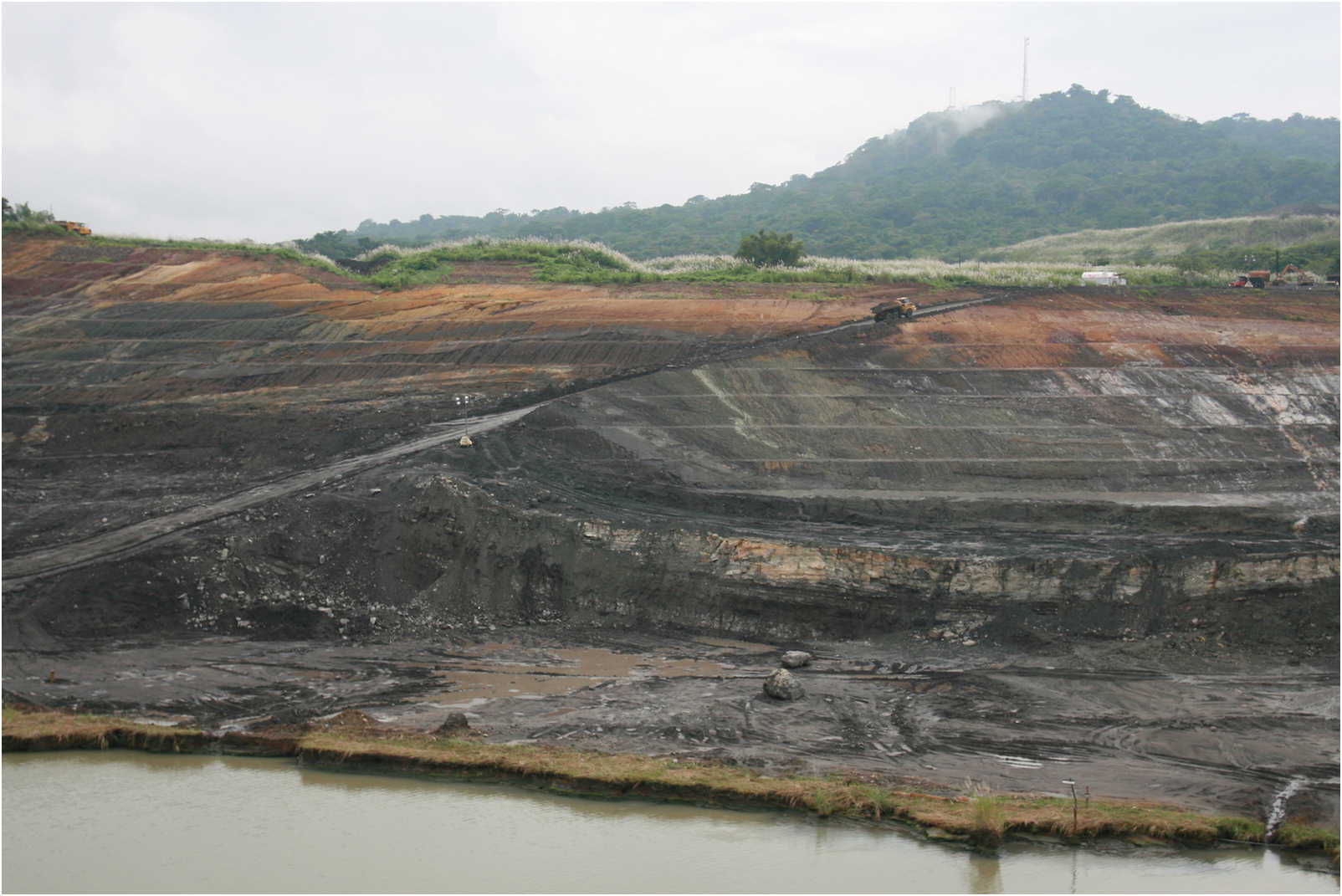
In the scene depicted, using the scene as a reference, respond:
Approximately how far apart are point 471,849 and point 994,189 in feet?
310

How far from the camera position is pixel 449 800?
1357 centimetres

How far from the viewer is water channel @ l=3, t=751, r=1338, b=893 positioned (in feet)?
37.7

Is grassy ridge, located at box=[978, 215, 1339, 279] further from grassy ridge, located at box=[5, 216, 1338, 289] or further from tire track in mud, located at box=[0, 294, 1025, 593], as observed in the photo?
tire track in mud, located at box=[0, 294, 1025, 593]

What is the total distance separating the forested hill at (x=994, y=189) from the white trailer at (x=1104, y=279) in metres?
31.7

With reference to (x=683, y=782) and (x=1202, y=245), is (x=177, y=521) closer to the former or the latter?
(x=683, y=782)

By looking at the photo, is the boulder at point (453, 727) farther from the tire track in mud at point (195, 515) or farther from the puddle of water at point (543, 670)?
the tire track in mud at point (195, 515)

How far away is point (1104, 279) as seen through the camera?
39.8 metres

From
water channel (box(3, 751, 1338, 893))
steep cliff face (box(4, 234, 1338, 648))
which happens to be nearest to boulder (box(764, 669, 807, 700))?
steep cliff face (box(4, 234, 1338, 648))

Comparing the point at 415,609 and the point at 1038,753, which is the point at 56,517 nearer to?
the point at 415,609

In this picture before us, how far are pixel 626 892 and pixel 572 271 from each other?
2848 cm

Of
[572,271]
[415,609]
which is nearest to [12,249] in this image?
[572,271]

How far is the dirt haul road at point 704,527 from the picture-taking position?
1617 centimetres

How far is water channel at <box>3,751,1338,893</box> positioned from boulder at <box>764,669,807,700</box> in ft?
10.5

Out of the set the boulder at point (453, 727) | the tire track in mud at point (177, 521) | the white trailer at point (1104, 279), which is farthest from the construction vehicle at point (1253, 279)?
the boulder at point (453, 727)
